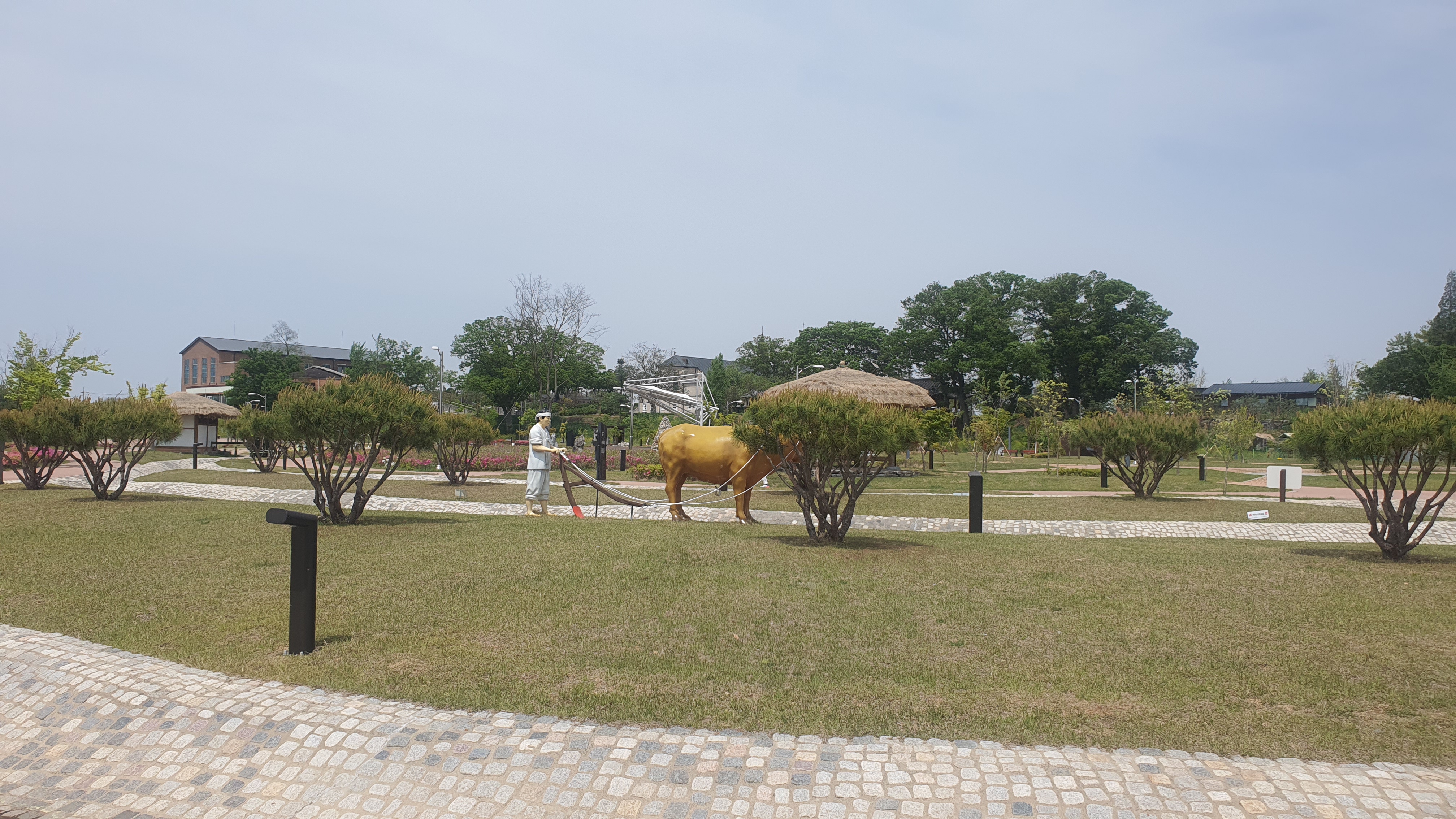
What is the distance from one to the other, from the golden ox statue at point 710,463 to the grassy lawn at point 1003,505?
886 millimetres

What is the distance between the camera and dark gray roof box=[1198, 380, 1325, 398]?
71.3m

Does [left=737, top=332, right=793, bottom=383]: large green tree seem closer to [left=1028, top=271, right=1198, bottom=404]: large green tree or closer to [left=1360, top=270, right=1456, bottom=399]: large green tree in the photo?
[left=1028, top=271, right=1198, bottom=404]: large green tree

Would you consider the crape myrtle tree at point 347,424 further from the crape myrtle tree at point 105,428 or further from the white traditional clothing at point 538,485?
the crape myrtle tree at point 105,428

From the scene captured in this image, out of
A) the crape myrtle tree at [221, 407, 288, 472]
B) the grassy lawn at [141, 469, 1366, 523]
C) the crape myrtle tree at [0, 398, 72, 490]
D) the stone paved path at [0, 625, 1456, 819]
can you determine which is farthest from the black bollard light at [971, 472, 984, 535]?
the crape myrtle tree at [0, 398, 72, 490]

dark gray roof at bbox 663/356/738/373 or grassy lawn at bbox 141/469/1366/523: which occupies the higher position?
dark gray roof at bbox 663/356/738/373

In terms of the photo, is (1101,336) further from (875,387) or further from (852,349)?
(875,387)

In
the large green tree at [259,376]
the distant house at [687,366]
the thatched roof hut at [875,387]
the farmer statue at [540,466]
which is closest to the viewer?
the farmer statue at [540,466]

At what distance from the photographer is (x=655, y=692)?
5312 millimetres

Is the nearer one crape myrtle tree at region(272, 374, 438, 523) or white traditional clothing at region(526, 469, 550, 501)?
crape myrtle tree at region(272, 374, 438, 523)

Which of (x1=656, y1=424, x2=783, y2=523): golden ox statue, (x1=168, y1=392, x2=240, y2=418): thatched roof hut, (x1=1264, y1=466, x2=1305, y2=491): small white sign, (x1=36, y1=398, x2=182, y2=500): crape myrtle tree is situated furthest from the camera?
(x1=168, y1=392, x2=240, y2=418): thatched roof hut

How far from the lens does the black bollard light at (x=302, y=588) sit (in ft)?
19.7

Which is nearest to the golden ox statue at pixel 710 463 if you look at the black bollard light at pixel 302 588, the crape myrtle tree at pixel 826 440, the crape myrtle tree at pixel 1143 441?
the crape myrtle tree at pixel 826 440

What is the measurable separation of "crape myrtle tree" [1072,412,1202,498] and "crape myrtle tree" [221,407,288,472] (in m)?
16.7

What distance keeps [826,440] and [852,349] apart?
2169 inches
